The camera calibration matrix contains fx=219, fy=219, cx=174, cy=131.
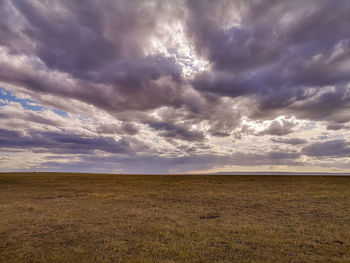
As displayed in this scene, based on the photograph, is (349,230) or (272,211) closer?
(349,230)

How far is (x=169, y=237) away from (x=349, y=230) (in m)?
11.6

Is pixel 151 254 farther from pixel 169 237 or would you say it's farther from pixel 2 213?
pixel 2 213

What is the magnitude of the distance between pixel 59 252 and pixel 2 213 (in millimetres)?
12193

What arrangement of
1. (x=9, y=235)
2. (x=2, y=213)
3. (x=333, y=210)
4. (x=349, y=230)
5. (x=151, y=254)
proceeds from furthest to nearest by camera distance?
(x=333, y=210), (x=2, y=213), (x=349, y=230), (x=9, y=235), (x=151, y=254)

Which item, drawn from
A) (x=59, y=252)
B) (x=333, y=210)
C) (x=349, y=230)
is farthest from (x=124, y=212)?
(x=333, y=210)

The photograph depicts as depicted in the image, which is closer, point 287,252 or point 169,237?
point 287,252

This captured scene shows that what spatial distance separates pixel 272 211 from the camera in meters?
20.5

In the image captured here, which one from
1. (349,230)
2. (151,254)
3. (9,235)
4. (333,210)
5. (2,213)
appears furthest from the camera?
(333,210)

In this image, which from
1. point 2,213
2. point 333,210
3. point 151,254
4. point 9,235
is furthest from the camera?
point 333,210

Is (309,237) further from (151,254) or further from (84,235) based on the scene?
(84,235)

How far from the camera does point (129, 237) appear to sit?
12664 mm

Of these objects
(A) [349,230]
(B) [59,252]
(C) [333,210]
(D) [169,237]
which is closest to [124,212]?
(D) [169,237]

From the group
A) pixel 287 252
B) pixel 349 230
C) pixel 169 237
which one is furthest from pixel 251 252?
pixel 349 230

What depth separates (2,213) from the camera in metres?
18.5
